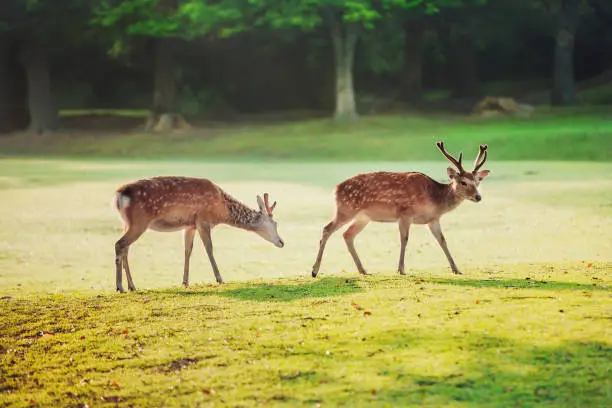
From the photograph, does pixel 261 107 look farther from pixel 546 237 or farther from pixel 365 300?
pixel 365 300

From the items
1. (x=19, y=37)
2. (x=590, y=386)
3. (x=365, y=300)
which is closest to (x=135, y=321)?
(x=365, y=300)

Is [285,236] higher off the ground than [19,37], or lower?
lower

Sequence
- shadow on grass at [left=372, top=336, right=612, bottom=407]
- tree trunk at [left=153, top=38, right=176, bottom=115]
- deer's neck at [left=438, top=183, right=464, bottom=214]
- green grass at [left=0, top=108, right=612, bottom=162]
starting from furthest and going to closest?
tree trunk at [left=153, top=38, right=176, bottom=115] → green grass at [left=0, top=108, right=612, bottom=162] → deer's neck at [left=438, top=183, right=464, bottom=214] → shadow on grass at [left=372, top=336, right=612, bottom=407]

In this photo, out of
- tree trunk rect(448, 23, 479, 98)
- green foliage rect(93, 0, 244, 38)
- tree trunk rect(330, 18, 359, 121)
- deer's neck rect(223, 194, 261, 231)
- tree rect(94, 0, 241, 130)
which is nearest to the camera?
deer's neck rect(223, 194, 261, 231)

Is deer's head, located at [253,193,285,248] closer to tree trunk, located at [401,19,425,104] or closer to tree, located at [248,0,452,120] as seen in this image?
tree, located at [248,0,452,120]

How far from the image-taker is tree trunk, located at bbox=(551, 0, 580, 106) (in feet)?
141

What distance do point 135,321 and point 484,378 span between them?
3.30 meters

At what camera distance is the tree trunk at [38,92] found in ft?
149

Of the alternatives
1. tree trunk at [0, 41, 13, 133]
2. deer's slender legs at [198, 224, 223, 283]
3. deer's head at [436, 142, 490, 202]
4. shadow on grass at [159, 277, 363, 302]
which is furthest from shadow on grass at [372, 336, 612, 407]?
tree trunk at [0, 41, 13, 133]

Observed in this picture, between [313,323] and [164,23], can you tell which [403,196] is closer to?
[313,323]

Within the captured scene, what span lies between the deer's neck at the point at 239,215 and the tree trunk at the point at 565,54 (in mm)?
33159

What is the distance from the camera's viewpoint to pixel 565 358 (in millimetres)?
7336

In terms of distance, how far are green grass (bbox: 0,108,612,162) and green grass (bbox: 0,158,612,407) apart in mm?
17174

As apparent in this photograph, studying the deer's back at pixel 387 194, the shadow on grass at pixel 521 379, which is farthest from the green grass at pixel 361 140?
the shadow on grass at pixel 521 379
